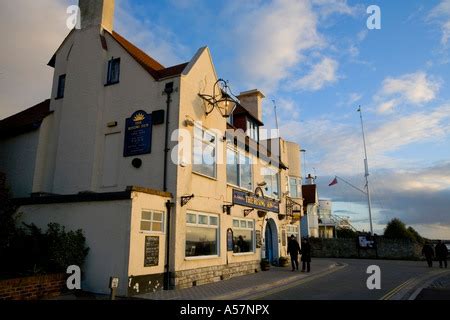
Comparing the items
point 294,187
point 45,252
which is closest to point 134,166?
point 45,252

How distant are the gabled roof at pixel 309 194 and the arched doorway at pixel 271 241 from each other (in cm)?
2399

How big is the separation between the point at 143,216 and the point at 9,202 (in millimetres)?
4684

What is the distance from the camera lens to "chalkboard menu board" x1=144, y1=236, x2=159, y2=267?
37.6 ft

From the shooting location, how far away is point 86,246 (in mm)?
11430

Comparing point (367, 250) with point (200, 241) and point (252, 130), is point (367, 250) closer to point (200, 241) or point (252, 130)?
point (252, 130)

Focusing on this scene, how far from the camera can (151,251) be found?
38.3 ft

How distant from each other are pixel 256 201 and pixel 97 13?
39.8 ft

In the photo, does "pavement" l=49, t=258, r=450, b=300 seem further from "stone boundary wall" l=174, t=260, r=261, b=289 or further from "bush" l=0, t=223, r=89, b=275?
"bush" l=0, t=223, r=89, b=275

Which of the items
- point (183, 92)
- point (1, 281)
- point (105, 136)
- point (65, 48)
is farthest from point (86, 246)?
point (65, 48)

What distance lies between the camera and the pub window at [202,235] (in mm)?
13541

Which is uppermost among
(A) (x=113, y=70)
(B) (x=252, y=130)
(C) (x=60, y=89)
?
(A) (x=113, y=70)

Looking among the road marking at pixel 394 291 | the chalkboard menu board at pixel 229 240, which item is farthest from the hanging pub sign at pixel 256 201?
the road marking at pixel 394 291

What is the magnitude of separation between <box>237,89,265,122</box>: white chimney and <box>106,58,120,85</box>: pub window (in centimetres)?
1135

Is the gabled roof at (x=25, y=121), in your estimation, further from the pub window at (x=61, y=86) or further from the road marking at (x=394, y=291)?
the road marking at (x=394, y=291)
